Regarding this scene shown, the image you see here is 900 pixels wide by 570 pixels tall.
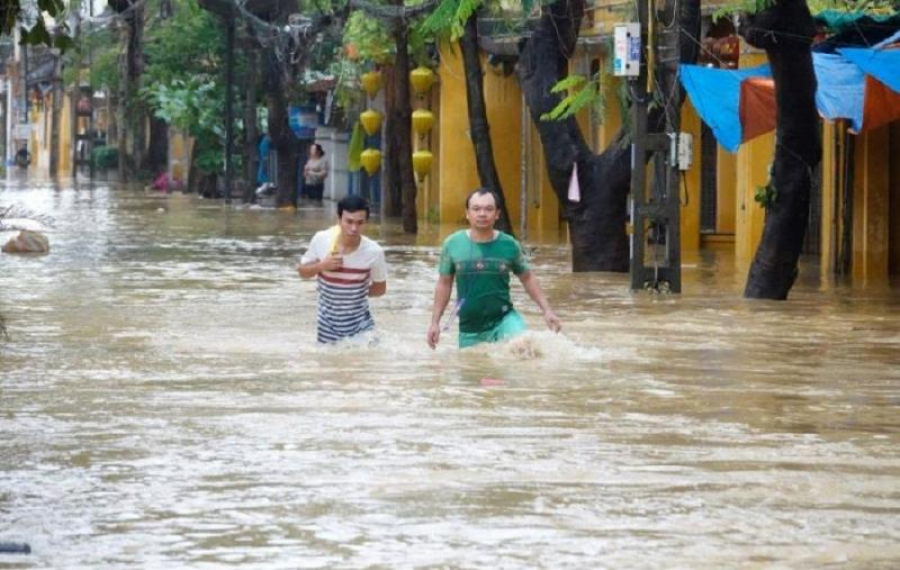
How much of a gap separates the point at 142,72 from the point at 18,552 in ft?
170

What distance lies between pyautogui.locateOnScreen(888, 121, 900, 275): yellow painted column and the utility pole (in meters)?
4.31

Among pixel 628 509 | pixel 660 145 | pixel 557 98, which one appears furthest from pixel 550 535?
pixel 557 98

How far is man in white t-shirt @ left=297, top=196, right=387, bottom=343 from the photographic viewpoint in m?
14.3

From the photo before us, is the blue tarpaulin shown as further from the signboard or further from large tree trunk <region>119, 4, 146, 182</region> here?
large tree trunk <region>119, 4, 146, 182</region>

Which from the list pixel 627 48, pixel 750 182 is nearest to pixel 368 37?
pixel 750 182

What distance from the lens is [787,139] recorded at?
19.8m

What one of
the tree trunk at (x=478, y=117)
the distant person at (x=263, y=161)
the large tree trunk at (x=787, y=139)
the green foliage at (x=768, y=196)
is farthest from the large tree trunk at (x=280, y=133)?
the green foliage at (x=768, y=196)

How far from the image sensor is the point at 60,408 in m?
12.3

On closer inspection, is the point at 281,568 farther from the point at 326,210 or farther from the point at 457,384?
the point at 326,210

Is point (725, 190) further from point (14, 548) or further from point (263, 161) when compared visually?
point (263, 161)

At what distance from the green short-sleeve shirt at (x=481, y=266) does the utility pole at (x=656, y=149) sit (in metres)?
6.96

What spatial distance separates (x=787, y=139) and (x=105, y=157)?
5866 centimetres

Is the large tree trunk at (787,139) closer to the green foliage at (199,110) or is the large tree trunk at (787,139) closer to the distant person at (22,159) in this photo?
the green foliage at (199,110)

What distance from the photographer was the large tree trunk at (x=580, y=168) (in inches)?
949
